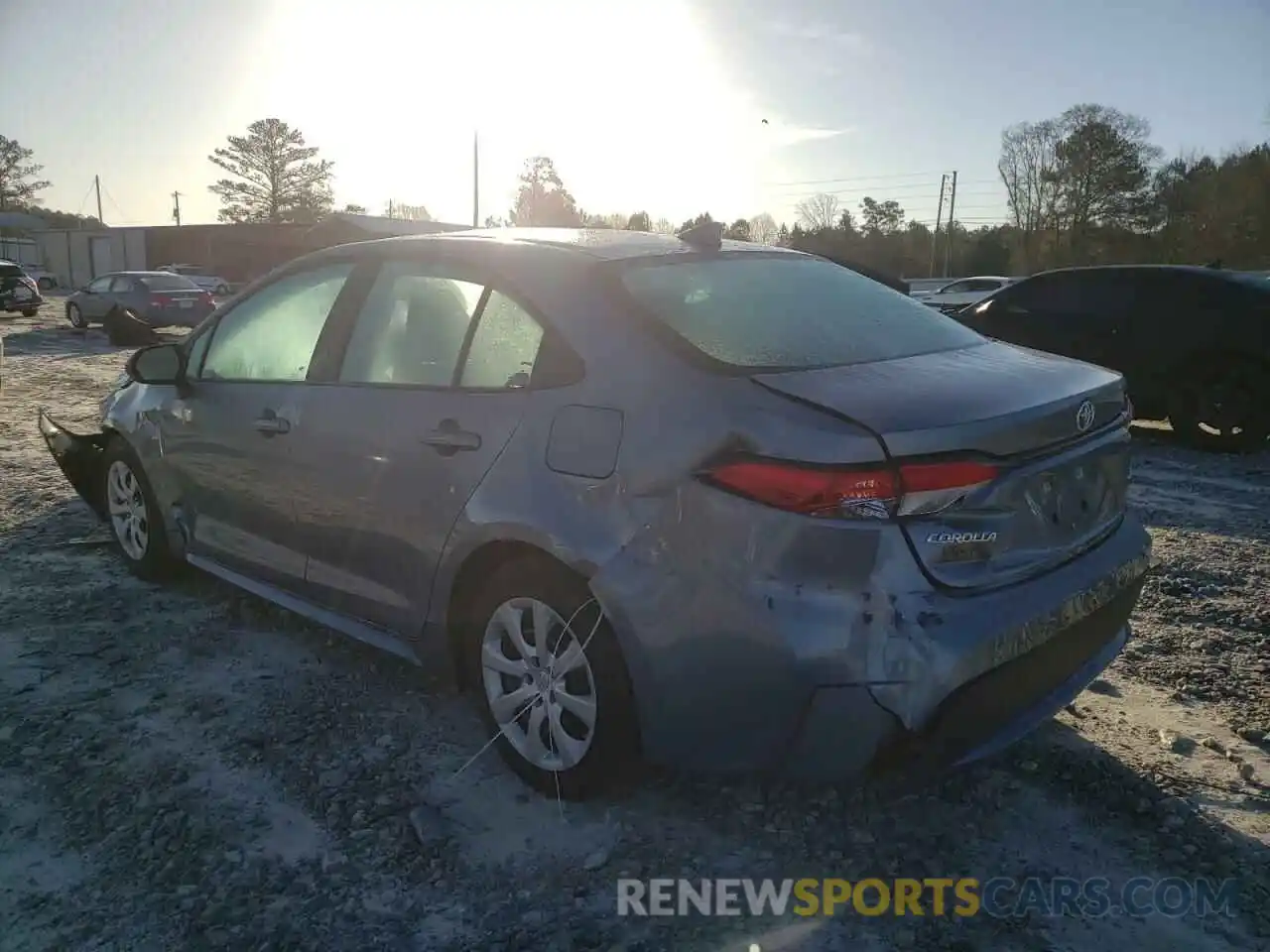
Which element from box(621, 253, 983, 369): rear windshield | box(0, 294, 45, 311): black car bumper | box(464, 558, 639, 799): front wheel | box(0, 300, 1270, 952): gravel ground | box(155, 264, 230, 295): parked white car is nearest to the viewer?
box(0, 300, 1270, 952): gravel ground

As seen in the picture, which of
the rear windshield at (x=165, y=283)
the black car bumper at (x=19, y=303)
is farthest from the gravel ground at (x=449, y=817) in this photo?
the black car bumper at (x=19, y=303)

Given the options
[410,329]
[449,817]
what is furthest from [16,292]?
[449,817]

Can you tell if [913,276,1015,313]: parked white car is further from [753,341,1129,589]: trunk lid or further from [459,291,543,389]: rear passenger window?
[459,291,543,389]: rear passenger window

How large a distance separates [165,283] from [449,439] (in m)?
21.5

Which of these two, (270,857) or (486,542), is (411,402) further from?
(270,857)

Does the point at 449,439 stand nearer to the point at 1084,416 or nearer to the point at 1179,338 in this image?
the point at 1084,416

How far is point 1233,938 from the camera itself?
219cm

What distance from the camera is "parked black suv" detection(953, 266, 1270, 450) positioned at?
795 centimetres

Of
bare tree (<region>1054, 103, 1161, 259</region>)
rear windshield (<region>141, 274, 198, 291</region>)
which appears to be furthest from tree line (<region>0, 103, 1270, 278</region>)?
rear windshield (<region>141, 274, 198, 291</region>)

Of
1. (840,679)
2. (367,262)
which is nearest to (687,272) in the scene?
(367,262)

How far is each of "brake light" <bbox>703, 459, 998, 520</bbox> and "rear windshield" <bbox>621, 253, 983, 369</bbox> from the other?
1.33 ft

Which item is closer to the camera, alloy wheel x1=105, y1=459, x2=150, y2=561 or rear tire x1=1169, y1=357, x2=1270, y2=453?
alloy wheel x1=105, y1=459, x2=150, y2=561

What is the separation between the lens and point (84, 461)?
16.4 ft

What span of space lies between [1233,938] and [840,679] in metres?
1.11
